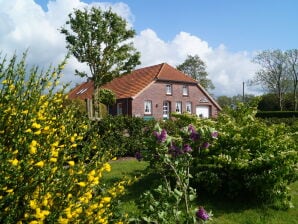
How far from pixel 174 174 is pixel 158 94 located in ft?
111

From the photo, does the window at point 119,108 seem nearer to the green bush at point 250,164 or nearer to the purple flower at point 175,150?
the green bush at point 250,164

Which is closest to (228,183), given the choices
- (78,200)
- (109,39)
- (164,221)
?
(164,221)

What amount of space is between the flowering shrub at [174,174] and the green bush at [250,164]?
36.2 inches

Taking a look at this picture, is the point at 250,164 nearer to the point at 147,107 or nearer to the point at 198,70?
the point at 147,107

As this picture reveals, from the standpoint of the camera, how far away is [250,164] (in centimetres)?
632

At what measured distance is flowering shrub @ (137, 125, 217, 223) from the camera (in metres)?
4.03

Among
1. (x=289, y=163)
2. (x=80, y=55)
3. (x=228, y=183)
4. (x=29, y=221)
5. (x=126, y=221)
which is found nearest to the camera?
(x=29, y=221)

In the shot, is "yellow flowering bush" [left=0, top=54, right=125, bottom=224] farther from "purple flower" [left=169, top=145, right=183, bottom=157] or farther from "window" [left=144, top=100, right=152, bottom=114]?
"window" [left=144, top=100, right=152, bottom=114]

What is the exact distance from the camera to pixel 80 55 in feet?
93.0

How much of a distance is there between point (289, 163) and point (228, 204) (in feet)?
4.67

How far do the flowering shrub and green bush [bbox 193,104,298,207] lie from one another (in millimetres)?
920

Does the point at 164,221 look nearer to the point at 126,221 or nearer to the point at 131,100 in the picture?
the point at 126,221

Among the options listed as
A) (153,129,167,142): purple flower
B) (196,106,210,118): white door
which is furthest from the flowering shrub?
(196,106,210,118): white door

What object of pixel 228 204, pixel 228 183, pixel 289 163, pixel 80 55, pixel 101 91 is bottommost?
pixel 228 204
